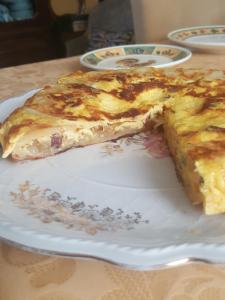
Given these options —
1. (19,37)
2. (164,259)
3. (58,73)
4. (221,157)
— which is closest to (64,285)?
(164,259)

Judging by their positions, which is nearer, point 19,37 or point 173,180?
point 173,180

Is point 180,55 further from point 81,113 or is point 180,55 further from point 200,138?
point 200,138

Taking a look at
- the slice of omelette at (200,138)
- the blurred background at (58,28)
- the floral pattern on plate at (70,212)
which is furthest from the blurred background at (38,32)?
the floral pattern on plate at (70,212)

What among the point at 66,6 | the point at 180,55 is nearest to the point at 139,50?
the point at 180,55

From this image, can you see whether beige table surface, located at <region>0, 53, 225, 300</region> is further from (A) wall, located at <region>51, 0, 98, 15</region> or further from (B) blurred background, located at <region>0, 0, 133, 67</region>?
(A) wall, located at <region>51, 0, 98, 15</region>

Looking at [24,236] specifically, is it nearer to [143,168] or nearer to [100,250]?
[100,250]

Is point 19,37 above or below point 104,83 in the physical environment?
below

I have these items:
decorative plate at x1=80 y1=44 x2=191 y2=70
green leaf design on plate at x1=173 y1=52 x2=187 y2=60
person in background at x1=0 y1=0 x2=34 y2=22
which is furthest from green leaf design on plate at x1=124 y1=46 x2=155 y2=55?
person in background at x1=0 y1=0 x2=34 y2=22

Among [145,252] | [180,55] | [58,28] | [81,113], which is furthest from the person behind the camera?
[58,28]
